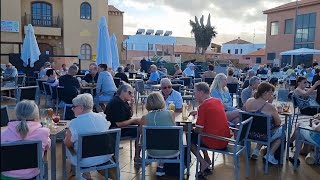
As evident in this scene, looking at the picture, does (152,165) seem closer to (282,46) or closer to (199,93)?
(199,93)

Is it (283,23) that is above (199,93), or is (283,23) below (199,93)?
above

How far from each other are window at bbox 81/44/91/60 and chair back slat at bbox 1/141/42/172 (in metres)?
21.8

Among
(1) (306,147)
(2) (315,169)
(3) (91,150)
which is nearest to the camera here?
(3) (91,150)

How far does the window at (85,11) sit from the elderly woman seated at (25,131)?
70.7 ft

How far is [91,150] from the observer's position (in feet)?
9.88

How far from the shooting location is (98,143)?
119 inches

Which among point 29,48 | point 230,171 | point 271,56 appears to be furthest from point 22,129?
point 271,56

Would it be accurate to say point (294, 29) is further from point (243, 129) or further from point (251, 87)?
point (243, 129)

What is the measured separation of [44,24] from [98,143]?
21.4 m

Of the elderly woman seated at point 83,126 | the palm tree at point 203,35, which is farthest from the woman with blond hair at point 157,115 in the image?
the palm tree at point 203,35

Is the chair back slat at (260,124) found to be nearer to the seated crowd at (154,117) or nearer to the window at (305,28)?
the seated crowd at (154,117)

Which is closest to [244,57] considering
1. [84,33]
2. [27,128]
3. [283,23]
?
[283,23]

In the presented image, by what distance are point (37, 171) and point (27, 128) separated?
394 millimetres

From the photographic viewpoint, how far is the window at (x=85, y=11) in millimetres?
23266
